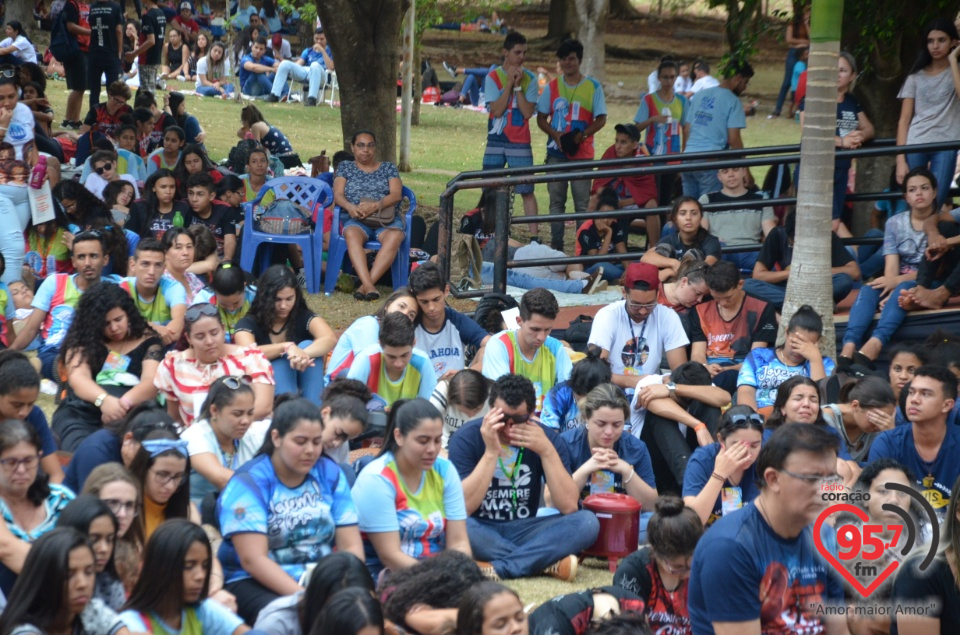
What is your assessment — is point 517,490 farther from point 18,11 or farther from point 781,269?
point 18,11

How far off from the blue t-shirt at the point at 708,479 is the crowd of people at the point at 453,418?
12 mm

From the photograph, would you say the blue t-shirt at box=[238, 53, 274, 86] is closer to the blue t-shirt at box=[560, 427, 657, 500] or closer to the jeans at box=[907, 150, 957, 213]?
the jeans at box=[907, 150, 957, 213]

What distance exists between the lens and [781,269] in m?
9.16

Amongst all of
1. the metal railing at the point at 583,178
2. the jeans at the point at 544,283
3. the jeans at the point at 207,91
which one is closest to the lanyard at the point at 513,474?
the metal railing at the point at 583,178

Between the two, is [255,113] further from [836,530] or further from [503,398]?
[836,530]

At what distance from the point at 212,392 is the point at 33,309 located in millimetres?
2758

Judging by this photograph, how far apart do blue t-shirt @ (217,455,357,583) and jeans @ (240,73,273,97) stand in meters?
21.5

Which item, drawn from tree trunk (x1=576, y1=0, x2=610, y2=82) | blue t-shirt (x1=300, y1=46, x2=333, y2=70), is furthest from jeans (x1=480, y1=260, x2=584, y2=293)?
blue t-shirt (x1=300, y1=46, x2=333, y2=70)

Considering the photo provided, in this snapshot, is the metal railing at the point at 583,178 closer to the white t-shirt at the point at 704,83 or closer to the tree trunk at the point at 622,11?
the white t-shirt at the point at 704,83

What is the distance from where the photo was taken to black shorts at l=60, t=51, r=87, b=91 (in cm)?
1655

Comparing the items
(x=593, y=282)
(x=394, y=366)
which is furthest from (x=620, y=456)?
(x=593, y=282)

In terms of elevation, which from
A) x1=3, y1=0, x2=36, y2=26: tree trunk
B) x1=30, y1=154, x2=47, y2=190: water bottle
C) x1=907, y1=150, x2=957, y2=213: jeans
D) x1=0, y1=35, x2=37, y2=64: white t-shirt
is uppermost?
x1=3, y1=0, x2=36, y2=26: tree trunk

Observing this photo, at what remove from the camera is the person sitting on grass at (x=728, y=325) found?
26.4ft

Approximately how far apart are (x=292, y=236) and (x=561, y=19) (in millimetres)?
22793
